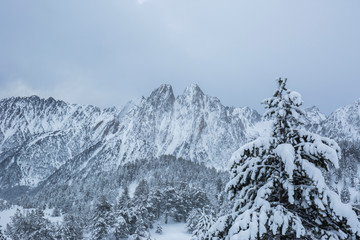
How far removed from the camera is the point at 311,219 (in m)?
7.25

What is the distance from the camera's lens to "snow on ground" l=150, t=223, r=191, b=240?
68.2 metres

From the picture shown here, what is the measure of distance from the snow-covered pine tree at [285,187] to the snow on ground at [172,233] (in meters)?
65.7

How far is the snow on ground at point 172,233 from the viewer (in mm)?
68188

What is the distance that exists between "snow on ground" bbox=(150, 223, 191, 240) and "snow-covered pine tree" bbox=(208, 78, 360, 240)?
216 feet

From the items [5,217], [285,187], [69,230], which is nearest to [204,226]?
[285,187]

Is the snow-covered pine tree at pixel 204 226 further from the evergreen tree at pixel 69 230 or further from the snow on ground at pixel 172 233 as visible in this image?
the evergreen tree at pixel 69 230

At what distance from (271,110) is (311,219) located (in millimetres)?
3210

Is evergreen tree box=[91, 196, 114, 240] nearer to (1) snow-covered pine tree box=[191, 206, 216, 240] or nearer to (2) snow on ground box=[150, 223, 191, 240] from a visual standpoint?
(2) snow on ground box=[150, 223, 191, 240]

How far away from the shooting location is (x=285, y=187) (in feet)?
22.5

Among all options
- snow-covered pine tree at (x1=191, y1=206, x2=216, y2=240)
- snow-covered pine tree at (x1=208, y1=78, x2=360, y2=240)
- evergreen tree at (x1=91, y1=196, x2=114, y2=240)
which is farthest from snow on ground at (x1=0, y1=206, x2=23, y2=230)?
snow-covered pine tree at (x1=208, y1=78, x2=360, y2=240)

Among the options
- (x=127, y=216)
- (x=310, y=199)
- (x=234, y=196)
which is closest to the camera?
(x=310, y=199)

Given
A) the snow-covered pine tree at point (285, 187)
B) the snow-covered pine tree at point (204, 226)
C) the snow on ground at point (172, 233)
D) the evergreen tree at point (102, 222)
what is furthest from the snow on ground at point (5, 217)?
the snow-covered pine tree at point (285, 187)

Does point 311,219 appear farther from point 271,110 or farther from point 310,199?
point 271,110

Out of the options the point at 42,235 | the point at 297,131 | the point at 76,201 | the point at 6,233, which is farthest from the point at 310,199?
the point at 76,201
